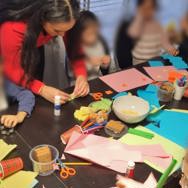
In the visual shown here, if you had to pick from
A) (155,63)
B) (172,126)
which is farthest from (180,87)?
(155,63)

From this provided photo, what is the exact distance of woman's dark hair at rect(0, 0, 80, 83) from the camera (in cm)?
101

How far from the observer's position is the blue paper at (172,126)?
38.6 inches

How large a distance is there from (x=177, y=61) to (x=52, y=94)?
648 mm

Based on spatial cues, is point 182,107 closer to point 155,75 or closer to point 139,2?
point 155,75

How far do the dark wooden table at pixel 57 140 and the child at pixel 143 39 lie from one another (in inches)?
14.3

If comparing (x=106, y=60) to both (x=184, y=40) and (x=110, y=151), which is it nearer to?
(x=184, y=40)

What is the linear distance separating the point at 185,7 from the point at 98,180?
3.18 feet

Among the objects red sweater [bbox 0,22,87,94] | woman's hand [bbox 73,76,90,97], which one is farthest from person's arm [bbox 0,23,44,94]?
woman's hand [bbox 73,76,90,97]

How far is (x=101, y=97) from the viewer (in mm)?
1129

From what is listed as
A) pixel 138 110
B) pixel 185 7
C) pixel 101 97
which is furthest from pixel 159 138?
pixel 185 7

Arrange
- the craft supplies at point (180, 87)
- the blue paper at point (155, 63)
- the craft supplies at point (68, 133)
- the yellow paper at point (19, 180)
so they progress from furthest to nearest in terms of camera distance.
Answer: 1. the blue paper at point (155, 63)
2. the craft supplies at point (180, 87)
3. the craft supplies at point (68, 133)
4. the yellow paper at point (19, 180)

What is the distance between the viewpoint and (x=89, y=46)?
1.33 m

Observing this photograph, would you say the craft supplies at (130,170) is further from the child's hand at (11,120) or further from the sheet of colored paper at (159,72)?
the sheet of colored paper at (159,72)

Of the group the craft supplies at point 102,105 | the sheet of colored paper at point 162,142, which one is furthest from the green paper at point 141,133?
the craft supplies at point 102,105
